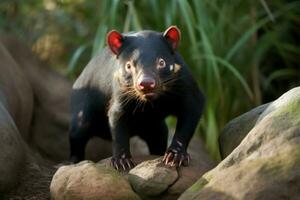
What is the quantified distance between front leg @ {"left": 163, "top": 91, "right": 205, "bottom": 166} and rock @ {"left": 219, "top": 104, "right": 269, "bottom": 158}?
6.1 inches

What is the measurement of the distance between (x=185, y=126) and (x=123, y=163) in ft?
1.12

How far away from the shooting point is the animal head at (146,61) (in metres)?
2.99

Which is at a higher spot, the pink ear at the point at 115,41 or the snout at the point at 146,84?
the pink ear at the point at 115,41

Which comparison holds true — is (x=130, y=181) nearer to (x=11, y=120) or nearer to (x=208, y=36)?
(x=11, y=120)

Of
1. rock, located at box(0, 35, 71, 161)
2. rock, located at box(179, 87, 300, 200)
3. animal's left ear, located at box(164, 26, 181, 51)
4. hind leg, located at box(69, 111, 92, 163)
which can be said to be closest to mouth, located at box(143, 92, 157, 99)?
animal's left ear, located at box(164, 26, 181, 51)

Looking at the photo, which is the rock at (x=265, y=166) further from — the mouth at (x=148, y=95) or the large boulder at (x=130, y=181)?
the mouth at (x=148, y=95)

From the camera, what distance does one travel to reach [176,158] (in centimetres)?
305

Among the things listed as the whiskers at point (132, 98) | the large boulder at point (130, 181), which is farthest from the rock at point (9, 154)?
the whiskers at point (132, 98)

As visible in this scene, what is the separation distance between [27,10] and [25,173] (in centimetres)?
269

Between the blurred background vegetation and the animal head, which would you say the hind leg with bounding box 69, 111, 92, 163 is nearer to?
the animal head

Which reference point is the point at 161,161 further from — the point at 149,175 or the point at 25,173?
the point at 25,173

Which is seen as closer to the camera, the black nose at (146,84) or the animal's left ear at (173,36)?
the black nose at (146,84)

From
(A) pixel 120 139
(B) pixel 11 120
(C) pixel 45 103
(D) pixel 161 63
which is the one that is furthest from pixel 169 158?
(C) pixel 45 103

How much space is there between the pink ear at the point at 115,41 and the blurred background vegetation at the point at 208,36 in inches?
52.8
